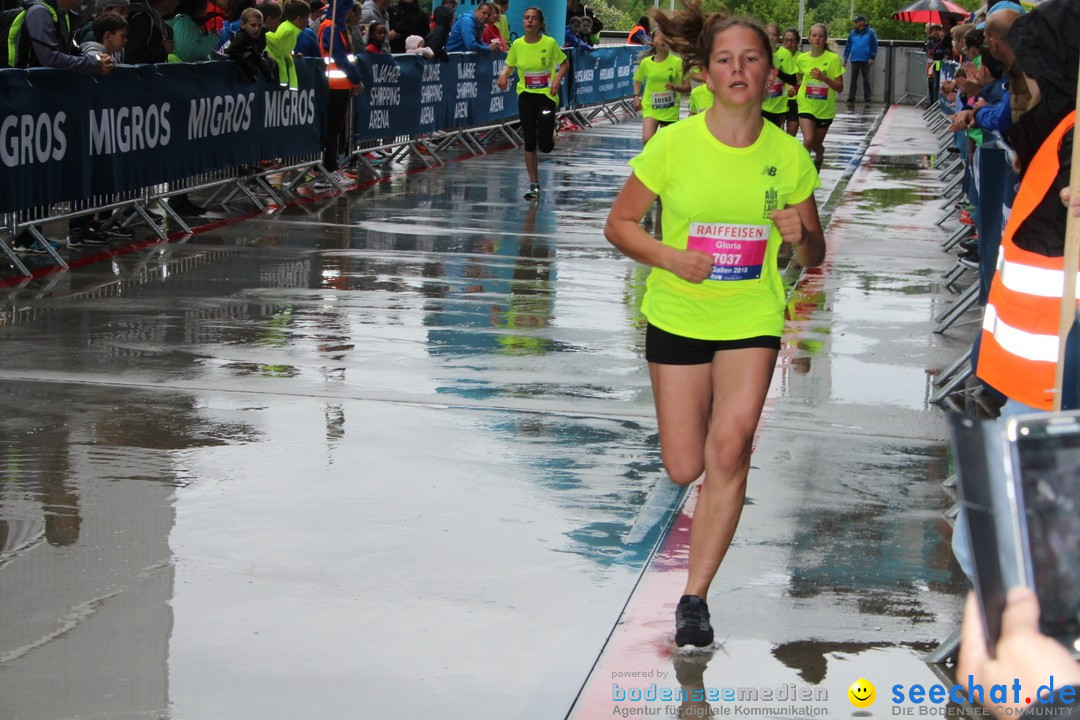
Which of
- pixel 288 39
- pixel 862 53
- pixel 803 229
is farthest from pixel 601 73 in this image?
pixel 803 229

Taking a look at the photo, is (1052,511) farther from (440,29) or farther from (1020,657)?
(440,29)

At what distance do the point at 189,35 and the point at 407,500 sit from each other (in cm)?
966

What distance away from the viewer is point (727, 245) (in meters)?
4.73

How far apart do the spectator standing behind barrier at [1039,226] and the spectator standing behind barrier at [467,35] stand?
18.8 meters

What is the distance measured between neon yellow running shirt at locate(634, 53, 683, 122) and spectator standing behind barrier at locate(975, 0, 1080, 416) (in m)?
14.1

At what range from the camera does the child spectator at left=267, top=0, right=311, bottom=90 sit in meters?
15.4

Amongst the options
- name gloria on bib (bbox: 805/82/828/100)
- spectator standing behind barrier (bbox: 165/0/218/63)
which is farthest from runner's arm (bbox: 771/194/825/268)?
name gloria on bib (bbox: 805/82/828/100)

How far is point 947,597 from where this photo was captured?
5.23m

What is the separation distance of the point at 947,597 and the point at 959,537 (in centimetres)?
99

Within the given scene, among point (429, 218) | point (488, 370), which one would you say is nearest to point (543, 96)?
point (429, 218)

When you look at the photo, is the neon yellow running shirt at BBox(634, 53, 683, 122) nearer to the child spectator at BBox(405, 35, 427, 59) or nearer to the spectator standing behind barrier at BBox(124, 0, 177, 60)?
the child spectator at BBox(405, 35, 427, 59)

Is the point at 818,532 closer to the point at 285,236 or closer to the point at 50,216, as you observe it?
the point at 50,216

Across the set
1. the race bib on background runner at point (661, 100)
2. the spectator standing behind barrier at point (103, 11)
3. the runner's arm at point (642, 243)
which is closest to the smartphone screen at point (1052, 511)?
the runner's arm at point (642, 243)

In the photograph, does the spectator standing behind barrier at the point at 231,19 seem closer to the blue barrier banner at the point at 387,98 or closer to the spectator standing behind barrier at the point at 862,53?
the blue barrier banner at the point at 387,98
